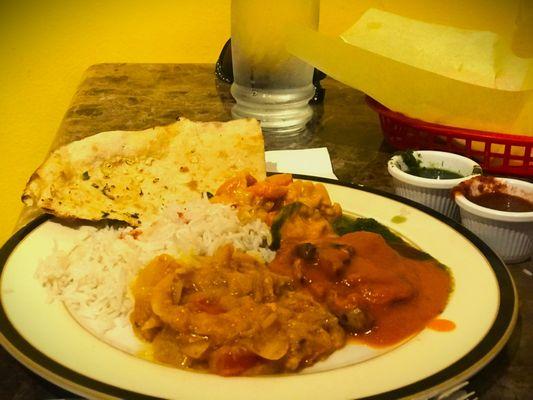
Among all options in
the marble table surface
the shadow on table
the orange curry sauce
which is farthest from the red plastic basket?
the shadow on table

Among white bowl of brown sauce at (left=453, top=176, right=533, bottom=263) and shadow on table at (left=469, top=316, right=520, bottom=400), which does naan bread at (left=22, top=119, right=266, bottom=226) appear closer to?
white bowl of brown sauce at (left=453, top=176, right=533, bottom=263)

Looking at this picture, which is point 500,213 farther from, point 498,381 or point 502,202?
point 498,381

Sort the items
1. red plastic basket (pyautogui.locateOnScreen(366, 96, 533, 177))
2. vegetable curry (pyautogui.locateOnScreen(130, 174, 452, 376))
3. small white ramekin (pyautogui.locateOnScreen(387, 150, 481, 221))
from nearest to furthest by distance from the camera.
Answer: vegetable curry (pyautogui.locateOnScreen(130, 174, 452, 376)) → small white ramekin (pyautogui.locateOnScreen(387, 150, 481, 221)) → red plastic basket (pyautogui.locateOnScreen(366, 96, 533, 177))

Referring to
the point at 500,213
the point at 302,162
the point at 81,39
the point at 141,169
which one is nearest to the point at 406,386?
the point at 500,213

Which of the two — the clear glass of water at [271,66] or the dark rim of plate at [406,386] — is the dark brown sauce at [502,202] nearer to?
the dark rim of plate at [406,386]

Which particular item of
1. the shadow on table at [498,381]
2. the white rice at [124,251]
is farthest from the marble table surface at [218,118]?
the white rice at [124,251]

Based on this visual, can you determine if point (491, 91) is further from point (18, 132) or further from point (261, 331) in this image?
point (18, 132)
